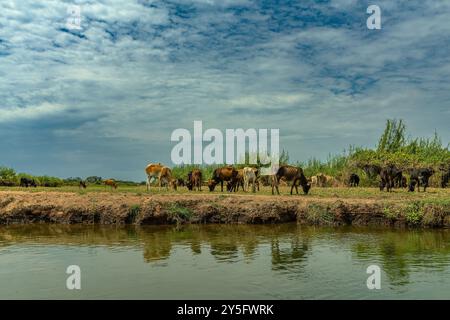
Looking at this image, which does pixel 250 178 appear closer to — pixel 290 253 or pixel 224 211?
pixel 224 211

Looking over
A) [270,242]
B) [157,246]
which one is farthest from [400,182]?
[157,246]

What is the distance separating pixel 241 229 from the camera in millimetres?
15859

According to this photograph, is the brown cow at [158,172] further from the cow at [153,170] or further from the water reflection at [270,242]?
the water reflection at [270,242]

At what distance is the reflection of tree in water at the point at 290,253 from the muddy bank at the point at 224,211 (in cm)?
315

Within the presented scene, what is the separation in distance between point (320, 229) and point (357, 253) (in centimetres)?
416

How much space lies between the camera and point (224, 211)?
A: 17312 mm

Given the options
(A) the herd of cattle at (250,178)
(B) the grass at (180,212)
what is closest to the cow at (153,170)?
(A) the herd of cattle at (250,178)

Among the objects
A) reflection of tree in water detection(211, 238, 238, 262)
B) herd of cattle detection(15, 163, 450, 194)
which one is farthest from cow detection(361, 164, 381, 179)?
reflection of tree in water detection(211, 238, 238, 262)

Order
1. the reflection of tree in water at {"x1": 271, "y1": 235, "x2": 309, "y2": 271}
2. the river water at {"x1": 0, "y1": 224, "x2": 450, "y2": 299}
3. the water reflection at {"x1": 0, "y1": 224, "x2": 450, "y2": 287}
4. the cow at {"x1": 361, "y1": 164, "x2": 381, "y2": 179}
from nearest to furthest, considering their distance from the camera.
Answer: the river water at {"x1": 0, "y1": 224, "x2": 450, "y2": 299} → the reflection of tree in water at {"x1": 271, "y1": 235, "x2": 309, "y2": 271} → the water reflection at {"x1": 0, "y1": 224, "x2": 450, "y2": 287} → the cow at {"x1": 361, "y1": 164, "x2": 381, "y2": 179}

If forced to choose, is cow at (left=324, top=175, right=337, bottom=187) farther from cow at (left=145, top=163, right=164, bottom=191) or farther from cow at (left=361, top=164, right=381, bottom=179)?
cow at (left=145, top=163, right=164, bottom=191)

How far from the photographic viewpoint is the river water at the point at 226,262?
8539 millimetres

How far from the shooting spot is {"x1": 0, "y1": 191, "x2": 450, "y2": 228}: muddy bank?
16.4 metres

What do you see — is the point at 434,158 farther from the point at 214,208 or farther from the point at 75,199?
the point at 75,199
